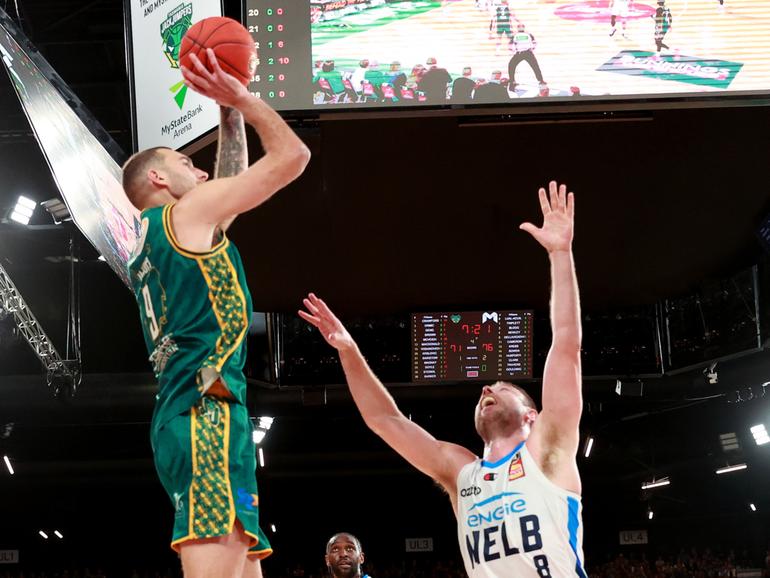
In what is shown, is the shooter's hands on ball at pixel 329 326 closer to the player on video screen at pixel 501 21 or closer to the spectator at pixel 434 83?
the spectator at pixel 434 83

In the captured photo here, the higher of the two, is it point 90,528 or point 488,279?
point 488,279

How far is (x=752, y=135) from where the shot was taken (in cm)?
741

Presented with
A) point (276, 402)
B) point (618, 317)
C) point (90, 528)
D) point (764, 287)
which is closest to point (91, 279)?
point (276, 402)

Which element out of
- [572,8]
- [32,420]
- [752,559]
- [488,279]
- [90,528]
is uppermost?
[572,8]

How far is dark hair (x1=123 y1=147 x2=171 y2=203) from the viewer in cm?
342

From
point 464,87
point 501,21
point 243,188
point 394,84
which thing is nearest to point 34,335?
point 394,84

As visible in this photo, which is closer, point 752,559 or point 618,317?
point 618,317

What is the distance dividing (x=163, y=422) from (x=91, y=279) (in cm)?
1318

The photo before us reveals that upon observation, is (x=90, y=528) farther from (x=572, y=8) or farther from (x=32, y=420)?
(x=572, y=8)

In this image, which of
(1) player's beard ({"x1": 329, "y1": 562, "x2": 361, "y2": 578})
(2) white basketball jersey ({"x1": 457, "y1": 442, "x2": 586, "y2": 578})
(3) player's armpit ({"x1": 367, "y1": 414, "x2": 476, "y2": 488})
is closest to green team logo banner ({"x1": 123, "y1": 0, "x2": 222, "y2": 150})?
(1) player's beard ({"x1": 329, "y1": 562, "x2": 361, "y2": 578})

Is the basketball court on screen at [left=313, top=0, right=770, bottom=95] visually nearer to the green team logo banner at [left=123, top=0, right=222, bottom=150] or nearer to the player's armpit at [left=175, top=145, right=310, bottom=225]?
the green team logo banner at [left=123, top=0, right=222, bottom=150]

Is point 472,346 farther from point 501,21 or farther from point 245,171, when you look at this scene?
point 245,171

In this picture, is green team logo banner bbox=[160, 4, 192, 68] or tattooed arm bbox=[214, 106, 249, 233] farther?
green team logo banner bbox=[160, 4, 192, 68]

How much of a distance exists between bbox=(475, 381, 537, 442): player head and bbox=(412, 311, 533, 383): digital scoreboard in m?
6.18
